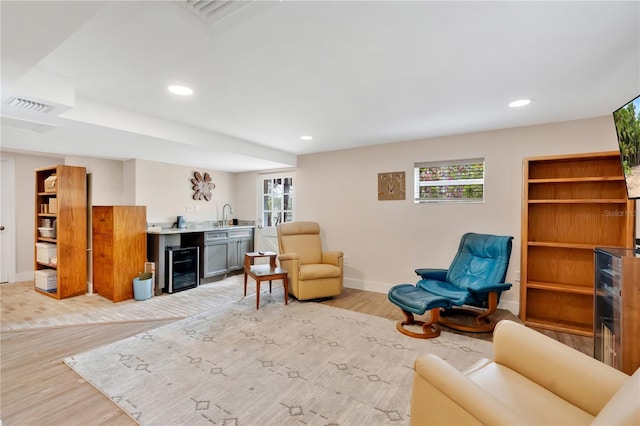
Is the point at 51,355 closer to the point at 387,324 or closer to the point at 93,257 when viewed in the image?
the point at 93,257

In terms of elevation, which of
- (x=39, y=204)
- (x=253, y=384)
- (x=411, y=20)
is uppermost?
(x=411, y=20)

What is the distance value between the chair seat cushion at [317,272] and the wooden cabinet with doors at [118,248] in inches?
94.4

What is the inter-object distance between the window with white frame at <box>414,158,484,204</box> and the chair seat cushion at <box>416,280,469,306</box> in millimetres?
1198

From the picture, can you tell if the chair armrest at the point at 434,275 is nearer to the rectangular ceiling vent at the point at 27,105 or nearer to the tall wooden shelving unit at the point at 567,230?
the tall wooden shelving unit at the point at 567,230

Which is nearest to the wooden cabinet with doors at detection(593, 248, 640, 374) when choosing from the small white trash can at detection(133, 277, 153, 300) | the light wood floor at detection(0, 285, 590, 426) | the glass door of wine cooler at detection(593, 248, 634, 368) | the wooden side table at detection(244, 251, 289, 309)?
the glass door of wine cooler at detection(593, 248, 634, 368)

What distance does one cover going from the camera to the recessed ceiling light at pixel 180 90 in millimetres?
2303

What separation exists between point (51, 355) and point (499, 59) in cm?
418

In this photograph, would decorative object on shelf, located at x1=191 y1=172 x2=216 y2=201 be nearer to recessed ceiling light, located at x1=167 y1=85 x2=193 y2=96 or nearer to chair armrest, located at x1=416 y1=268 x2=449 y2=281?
recessed ceiling light, located at x1=167 y1=85 x2=193 y2=96

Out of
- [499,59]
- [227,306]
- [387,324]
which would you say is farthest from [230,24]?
[227,306]

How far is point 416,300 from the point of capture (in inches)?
112

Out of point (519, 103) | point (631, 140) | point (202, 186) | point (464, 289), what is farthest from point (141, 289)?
point (631, 140)

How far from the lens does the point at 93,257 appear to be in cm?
431

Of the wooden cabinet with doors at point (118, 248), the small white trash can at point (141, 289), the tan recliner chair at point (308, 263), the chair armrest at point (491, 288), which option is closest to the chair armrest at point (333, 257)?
the tan recliner chair at point (308, 263)

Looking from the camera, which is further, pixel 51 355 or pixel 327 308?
pixel 327 308
